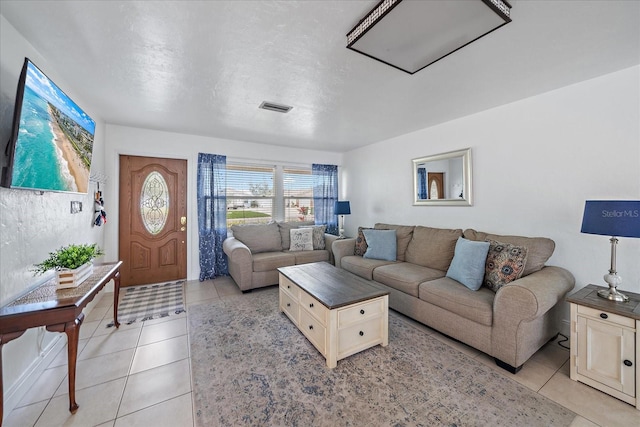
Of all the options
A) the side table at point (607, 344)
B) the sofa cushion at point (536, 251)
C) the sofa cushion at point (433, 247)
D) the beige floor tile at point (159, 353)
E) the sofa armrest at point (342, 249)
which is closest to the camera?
the side table at point (607, 344)

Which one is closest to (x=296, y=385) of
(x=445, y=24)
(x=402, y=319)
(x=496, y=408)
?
(x=496, y=408)

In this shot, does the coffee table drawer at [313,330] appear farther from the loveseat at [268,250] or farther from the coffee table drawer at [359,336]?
the loveseat at [268,250]

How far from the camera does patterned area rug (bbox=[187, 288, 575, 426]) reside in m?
1.46

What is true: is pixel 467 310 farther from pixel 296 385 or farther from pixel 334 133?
pixel 334 133

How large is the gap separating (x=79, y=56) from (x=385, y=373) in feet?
11.0

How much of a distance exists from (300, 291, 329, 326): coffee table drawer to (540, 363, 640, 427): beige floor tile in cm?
155

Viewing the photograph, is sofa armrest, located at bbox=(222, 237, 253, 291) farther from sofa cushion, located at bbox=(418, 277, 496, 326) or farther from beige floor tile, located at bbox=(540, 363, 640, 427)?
beige floor tile, located at bbox=(540, 363, 640, 427)

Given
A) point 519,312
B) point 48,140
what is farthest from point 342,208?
point 48,140

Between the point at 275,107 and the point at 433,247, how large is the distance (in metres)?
2.55

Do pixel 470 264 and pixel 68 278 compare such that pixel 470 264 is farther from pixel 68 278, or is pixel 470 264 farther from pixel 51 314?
pixel 68 278

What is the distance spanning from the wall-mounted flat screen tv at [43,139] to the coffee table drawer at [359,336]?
2.37 metres

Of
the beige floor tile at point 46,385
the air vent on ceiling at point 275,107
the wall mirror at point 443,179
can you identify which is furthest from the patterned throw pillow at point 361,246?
the beige floor tile at point 46,385

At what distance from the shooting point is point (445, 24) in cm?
145

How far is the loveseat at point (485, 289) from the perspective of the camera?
182cm
